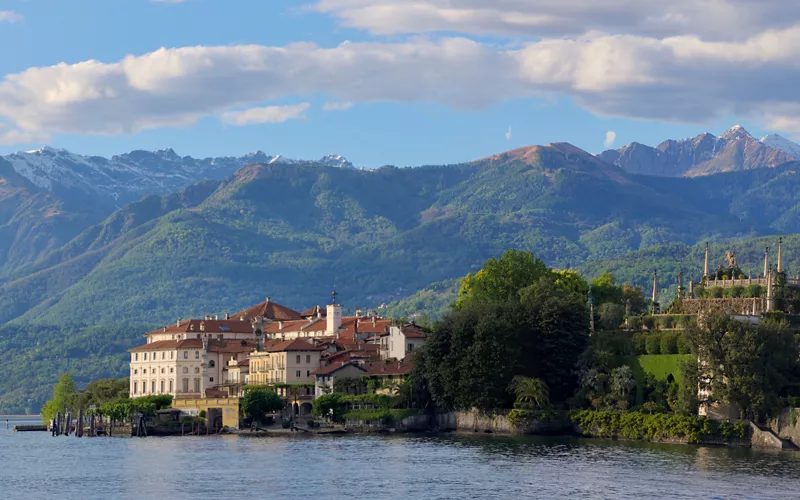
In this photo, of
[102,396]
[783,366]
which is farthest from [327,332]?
[783,366]

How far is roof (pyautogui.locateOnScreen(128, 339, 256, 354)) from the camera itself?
16775 centimetres

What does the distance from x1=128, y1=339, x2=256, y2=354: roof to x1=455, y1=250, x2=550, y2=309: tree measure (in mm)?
27497

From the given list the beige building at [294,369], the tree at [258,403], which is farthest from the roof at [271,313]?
the tree at [258,403]

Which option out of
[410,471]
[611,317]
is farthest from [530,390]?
[410,471]

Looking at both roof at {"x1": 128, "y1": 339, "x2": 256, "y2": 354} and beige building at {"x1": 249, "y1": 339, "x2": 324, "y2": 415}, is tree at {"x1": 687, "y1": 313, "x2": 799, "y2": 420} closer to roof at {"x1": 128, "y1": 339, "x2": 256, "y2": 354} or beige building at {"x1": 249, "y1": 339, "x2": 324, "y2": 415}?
→ beige building at {"x1": 249, "y1": 339, "x2": 324, "y2": 415}

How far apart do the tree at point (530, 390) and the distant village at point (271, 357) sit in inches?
747

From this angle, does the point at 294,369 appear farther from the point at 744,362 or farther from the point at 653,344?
the point at 744,362

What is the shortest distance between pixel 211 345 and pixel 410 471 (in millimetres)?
76283

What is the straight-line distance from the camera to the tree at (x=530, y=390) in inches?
4877

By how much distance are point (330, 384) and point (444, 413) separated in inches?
662

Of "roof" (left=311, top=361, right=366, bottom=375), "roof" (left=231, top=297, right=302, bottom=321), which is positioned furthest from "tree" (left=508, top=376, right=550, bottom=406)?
"roof" (left=231, top=297, right=302, bottom=321)

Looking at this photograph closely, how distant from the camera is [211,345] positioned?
168m

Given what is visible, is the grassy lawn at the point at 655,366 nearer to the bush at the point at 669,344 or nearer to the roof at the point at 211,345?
the bush at the point at 669,344

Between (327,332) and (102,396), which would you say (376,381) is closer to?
(327,332)
